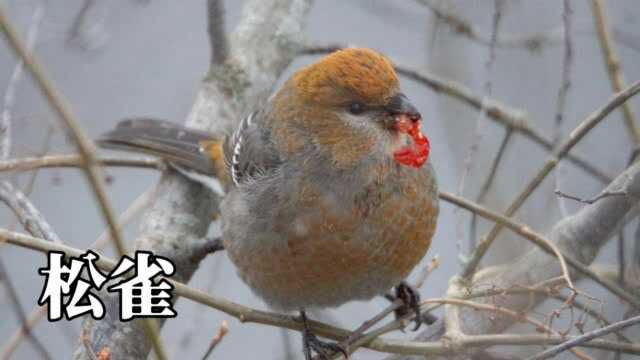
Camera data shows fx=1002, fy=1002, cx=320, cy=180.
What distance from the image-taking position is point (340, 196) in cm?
342

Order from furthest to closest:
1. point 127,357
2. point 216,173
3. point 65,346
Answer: point 65,346 → point 216,173 → point 127,357

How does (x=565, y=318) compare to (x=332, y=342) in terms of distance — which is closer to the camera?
(x=565, y=318)

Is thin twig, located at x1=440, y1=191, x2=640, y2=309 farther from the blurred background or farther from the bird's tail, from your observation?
the bird's tail

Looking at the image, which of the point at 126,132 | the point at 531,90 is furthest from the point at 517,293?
the point at 126,132

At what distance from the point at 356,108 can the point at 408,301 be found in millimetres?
787

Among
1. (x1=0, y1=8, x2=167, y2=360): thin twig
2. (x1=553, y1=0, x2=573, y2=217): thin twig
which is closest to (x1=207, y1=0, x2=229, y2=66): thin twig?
(x1=553, y1=0, x2=573, y2=217): thin twig

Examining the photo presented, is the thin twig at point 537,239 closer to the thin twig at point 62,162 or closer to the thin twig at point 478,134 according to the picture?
the thin twig at point 478,134

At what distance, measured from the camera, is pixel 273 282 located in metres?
3.64

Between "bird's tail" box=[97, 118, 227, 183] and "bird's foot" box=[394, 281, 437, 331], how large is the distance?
40.2 inches

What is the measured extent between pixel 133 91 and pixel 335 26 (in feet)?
4.96

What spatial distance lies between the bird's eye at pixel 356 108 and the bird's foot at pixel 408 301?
2.41 feet

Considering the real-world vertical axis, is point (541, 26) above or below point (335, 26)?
below

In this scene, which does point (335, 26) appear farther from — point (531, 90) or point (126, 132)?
point (531, 90)

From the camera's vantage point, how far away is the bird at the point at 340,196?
11.1 feet
